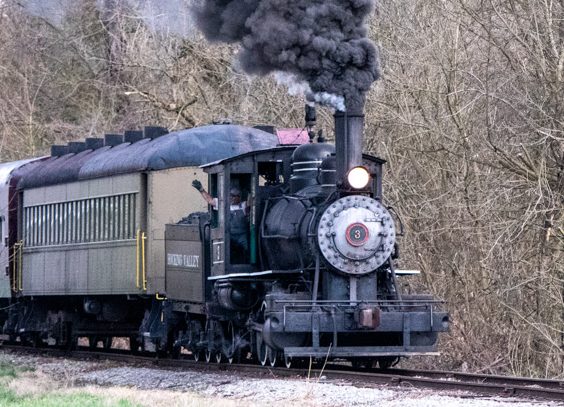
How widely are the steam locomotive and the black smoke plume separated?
542mm

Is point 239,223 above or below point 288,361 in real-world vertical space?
above

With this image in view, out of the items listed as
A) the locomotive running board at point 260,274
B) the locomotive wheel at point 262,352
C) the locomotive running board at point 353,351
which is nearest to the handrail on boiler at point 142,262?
the locomotive running board at point 260,274

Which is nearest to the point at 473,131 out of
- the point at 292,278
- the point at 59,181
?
the point at 292,278

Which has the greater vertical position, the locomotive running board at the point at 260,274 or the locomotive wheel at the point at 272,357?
the locomotive running board at the point at 260,274

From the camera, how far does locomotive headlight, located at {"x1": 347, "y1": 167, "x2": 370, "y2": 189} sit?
1296 centimetres

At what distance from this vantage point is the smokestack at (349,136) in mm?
12812

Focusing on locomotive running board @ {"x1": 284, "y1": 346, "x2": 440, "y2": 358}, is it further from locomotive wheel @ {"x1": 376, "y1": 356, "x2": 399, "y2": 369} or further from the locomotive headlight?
the locomotive headlight

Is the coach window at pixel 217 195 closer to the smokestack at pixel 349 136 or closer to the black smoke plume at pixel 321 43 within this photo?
the black smoke plume at pixel 321 43

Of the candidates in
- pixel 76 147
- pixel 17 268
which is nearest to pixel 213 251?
pixel 76 147

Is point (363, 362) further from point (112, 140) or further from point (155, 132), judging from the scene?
point (112, 140)

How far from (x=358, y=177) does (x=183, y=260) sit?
3.86 m

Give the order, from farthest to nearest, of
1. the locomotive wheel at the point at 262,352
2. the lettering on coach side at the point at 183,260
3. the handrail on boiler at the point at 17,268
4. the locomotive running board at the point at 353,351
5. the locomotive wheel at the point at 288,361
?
the handrail on boiler at the point at 17,268
the lettering on coach side at the point at 183,260
the locomotive wheel at the point at 262,352
the locomotive wheel at the point at 288,361
the locomotive running board at the point at 353,351

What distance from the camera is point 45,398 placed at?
11.4m

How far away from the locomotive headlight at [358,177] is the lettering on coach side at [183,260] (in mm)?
3302
